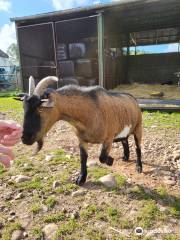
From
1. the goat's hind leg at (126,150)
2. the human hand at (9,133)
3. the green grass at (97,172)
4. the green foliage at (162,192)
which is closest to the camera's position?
the human hand at (9,133)

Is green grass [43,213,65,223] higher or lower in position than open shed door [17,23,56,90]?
lower

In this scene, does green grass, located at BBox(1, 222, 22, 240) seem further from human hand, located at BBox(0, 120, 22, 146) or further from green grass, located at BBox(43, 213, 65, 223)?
human hand, located at BBox(0, 120, 22, 146)

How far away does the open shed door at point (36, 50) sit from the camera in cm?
1112

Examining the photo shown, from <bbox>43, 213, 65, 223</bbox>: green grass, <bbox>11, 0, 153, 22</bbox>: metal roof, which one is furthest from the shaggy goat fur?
<bbox>11, 0, 153, 22</bbox>: metal roof

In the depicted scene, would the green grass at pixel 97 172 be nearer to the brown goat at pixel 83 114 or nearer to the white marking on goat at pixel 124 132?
the brown goat at pixel 83 114

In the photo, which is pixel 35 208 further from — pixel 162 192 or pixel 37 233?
pixel 162 192

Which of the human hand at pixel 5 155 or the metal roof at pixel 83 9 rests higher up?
the metal roof at pixel 83 9

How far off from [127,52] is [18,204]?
1407 centimetres

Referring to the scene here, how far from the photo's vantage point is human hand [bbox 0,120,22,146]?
187 cm

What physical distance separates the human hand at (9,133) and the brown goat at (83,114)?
1.69ft

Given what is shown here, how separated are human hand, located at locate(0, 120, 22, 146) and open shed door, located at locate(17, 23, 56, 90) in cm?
899

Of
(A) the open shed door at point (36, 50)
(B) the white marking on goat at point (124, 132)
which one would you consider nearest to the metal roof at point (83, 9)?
(A) the open shed door at point (36, 50)

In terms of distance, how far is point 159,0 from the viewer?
8.14 m

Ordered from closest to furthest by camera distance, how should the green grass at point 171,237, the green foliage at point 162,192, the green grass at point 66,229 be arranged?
the green grass at point 171,237, the green grass at point 66,229, the green foliage at point 162,192
